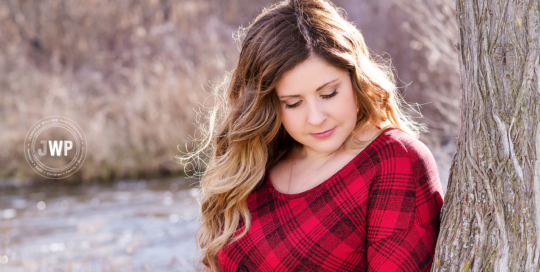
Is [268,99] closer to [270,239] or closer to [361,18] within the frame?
[270,239]

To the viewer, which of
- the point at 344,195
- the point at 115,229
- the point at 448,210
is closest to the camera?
the point at 448,210

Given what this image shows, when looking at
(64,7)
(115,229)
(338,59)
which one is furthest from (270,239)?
(64,7)

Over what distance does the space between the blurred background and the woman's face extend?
6.38ft

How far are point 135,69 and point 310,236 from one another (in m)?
9.81

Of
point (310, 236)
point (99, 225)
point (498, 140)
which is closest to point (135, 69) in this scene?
point (99, 225)

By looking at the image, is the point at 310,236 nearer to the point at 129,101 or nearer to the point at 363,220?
the point at 363,220

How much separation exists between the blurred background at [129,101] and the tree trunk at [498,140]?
238 centimetres

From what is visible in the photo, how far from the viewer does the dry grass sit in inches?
322

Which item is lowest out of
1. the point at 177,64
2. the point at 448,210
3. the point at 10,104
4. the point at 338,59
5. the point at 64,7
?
the point at 448,210

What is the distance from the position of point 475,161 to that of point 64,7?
1370 cm

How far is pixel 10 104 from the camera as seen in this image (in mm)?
9797

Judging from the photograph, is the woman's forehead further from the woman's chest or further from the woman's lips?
the woman's chest

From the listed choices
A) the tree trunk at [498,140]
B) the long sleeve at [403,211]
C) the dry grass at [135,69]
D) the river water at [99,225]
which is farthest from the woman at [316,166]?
the river water at [99,225]

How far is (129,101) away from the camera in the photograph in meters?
9.20
